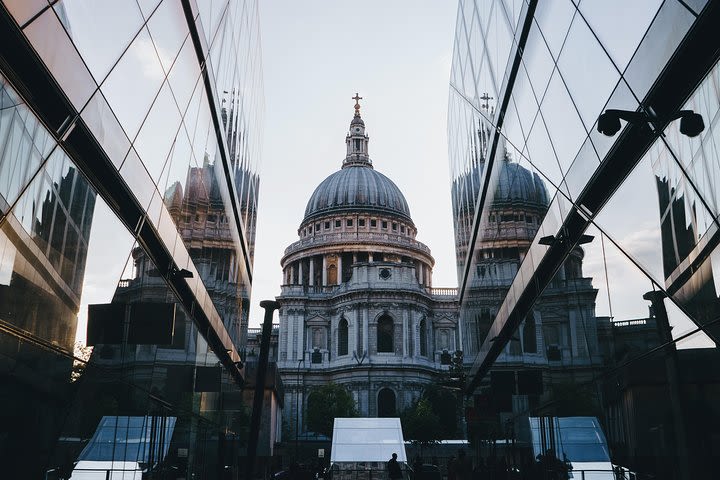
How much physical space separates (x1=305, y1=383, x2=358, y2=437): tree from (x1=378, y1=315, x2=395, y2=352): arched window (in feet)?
29.0

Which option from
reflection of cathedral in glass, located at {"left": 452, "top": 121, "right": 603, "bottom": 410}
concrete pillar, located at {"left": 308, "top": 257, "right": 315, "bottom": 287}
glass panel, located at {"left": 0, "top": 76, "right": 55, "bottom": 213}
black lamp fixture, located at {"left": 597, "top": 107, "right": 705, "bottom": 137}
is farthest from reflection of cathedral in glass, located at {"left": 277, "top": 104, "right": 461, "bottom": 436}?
glass panel, located at {"left": 0, "top": 76, "right": 55, "bottom": 213}

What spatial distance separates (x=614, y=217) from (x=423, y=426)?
58.3 metres

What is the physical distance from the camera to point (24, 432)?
6203 millimetres

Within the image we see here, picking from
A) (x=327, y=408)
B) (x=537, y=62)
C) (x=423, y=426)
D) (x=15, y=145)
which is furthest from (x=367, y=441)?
(x=327, y=408)

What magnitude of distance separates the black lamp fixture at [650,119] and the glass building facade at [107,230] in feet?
18.6

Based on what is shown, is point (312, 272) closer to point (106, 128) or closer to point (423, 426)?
point (423, 426)

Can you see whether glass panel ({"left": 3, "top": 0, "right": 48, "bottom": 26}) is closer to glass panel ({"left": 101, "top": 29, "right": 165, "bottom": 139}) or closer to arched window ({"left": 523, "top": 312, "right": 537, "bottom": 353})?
glass panel ({"left": 101, "top": 29, "right": 165, "bottom": 139})

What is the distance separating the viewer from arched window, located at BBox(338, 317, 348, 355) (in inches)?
3206

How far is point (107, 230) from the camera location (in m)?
8.96

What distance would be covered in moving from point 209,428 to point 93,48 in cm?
1271

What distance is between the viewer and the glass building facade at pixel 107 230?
6039mm

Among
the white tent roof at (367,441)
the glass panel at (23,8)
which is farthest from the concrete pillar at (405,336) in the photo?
the glass panel at (23,8)

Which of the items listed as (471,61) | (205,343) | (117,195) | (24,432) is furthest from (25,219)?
(471,61)

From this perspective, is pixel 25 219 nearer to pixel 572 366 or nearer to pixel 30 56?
pixel 30 56
